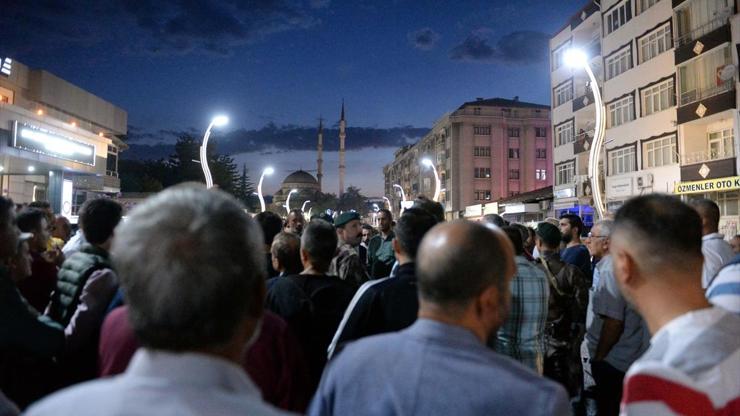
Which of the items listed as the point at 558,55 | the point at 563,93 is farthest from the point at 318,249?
the point at 558,55

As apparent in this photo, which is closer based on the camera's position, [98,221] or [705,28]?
[98,221]

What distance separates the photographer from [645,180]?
27156 mm

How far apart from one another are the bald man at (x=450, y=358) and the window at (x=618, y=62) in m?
31.6

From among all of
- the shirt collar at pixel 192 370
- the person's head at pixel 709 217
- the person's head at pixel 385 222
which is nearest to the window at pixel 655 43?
the person's head at pixel 385 222

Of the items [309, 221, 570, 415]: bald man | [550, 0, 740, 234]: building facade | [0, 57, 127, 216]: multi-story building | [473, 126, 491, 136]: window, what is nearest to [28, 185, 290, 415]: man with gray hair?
[309, 221, 570, 415]: bald man

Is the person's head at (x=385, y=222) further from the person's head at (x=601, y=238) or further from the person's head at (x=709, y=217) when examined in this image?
the person's head at (x=709, y=217)

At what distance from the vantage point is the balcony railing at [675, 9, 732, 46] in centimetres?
2217

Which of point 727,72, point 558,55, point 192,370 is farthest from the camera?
point 558,55

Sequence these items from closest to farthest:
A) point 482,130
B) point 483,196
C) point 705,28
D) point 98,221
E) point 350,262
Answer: point 98,221 → point 350,262 → point 705,28 → point 482,130 → point 483,196

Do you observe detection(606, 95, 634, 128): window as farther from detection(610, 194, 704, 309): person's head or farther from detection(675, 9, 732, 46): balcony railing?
detection(610, 194, 704, 309): person's head

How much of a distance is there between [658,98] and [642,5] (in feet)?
16.8

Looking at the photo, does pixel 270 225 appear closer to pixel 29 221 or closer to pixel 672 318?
pixel 29 221

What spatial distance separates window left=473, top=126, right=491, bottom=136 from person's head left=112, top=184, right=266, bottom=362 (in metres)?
66.6

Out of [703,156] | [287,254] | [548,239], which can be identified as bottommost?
[287,254]
